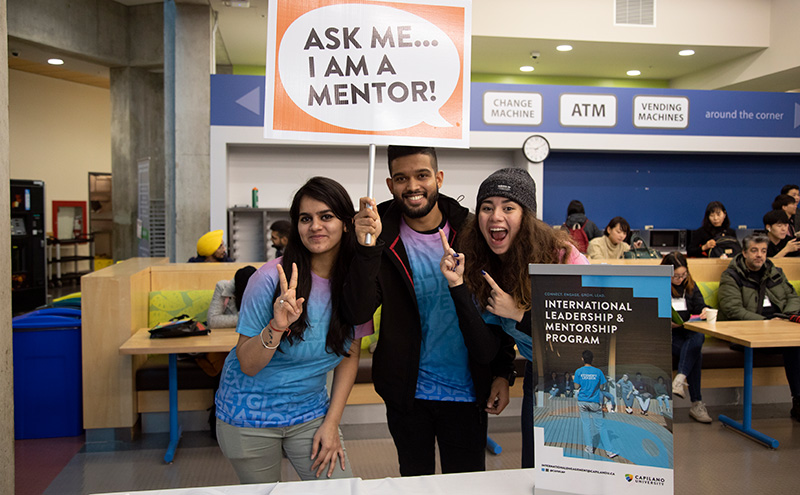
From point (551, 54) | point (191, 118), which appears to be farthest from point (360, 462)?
point (551, 54)

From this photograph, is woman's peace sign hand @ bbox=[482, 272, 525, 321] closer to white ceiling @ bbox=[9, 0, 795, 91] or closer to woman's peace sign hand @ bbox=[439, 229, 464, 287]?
woman's peace sign hand @ bbox=[439, 229, 464, 287]

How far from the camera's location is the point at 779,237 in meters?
5.81

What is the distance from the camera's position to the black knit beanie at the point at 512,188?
169 centimetres

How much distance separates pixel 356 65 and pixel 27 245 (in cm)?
974

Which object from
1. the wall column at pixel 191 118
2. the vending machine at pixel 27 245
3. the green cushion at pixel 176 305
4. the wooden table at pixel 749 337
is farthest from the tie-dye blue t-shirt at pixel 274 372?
the vending machine at pixel 27 245

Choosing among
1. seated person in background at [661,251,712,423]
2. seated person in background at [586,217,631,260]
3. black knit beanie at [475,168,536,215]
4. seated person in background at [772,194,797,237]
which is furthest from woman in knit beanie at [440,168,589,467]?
seated person in background at [772,194,797,237]

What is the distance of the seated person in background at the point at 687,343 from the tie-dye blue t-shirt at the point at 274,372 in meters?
3.51

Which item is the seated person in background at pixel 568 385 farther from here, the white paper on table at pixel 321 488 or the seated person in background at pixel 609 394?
the white paper on table at pixel 321 488

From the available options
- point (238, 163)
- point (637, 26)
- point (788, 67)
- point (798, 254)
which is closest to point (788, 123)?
point (788, 67)

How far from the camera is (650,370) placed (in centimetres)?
117

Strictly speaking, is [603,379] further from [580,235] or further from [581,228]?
[581,228]

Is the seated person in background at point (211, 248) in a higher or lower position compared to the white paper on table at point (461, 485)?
higher

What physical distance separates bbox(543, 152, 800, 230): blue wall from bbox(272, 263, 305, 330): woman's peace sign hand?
25.4 feet

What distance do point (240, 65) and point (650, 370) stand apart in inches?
459
